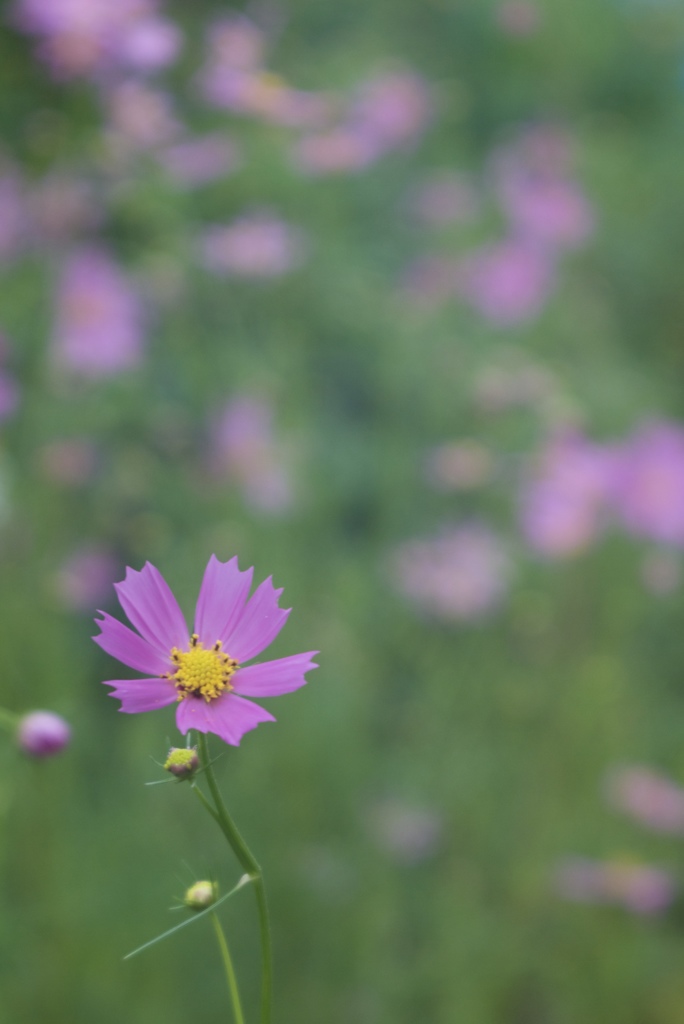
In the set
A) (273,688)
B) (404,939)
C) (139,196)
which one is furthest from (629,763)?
(273,688)

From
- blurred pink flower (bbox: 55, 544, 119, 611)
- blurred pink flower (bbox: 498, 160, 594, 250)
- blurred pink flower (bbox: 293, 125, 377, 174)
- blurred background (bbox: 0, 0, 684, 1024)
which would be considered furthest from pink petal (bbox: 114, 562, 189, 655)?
blurred pink flower (bbox: 498, 160, 594, 250)

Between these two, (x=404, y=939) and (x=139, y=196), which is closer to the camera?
(x=404, y=939)

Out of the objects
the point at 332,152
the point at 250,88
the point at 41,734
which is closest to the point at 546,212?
the point at 332,152

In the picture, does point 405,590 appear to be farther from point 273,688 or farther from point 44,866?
point 273,688

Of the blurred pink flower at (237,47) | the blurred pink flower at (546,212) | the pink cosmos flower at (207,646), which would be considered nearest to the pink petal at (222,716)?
the pink cosmos flower at (207,646)

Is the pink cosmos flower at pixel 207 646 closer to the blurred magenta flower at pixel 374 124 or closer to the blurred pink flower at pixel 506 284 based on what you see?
the blurred magenta flower at pixel 374 124

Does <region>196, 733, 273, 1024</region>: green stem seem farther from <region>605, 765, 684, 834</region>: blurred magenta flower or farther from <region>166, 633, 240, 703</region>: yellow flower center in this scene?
<region>605, 765, 684, 834</region>: blurred magenta flower

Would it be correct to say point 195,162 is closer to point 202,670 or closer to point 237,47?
point 237,47
